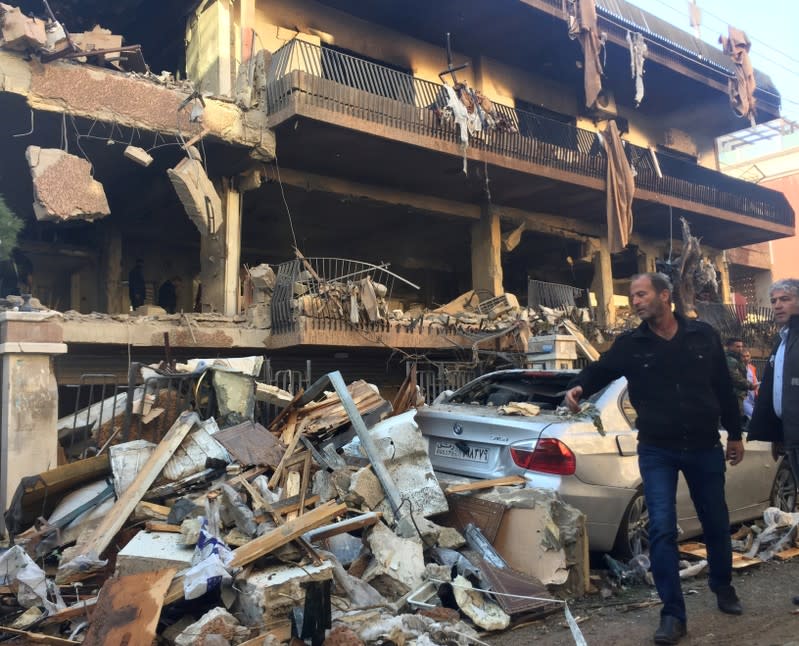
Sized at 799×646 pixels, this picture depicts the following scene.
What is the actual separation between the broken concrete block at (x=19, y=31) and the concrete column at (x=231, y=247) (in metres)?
4.05

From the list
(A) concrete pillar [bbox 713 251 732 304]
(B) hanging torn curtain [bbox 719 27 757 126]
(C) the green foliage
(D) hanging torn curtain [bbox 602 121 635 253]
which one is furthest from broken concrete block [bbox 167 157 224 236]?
Answer: (A) concrete pillar [bbox 713 251 732 304]

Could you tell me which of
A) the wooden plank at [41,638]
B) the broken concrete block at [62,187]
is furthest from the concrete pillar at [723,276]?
the wooden plank at [41,638]

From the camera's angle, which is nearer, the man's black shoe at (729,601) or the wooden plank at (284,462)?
the man's black shoe at (729,601)

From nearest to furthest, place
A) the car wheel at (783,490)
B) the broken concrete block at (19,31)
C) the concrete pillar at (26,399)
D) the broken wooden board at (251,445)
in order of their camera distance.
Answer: the broken wooden board at (251,445) → the concrete pillar at (26,399) → the car wheel at (783,490) → the broken concrete block at (19,31)

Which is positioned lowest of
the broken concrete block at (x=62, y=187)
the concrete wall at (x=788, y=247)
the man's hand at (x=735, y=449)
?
the man's hand at (x=735, y=449)

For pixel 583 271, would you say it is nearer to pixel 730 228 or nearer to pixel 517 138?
pixel 730 228

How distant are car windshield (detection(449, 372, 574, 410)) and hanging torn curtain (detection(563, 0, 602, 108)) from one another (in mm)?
11572

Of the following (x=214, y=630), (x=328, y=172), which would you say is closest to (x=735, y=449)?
(x=214, y=630)

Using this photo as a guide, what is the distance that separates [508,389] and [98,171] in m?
10.3

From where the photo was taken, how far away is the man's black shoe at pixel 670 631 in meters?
3.44

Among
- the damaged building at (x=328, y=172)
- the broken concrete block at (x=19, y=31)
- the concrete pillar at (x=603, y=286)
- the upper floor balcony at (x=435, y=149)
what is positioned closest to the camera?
the broken concrete block at (x=19, y=31)

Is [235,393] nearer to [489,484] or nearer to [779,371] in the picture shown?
[489,484]

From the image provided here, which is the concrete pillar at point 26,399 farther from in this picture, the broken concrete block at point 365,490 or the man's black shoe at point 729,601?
the man's black shoe at point 729,601

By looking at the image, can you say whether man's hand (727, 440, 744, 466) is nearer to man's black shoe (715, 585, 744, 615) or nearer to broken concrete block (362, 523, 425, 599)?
man's black shoe (715, 585, 744, 615)
